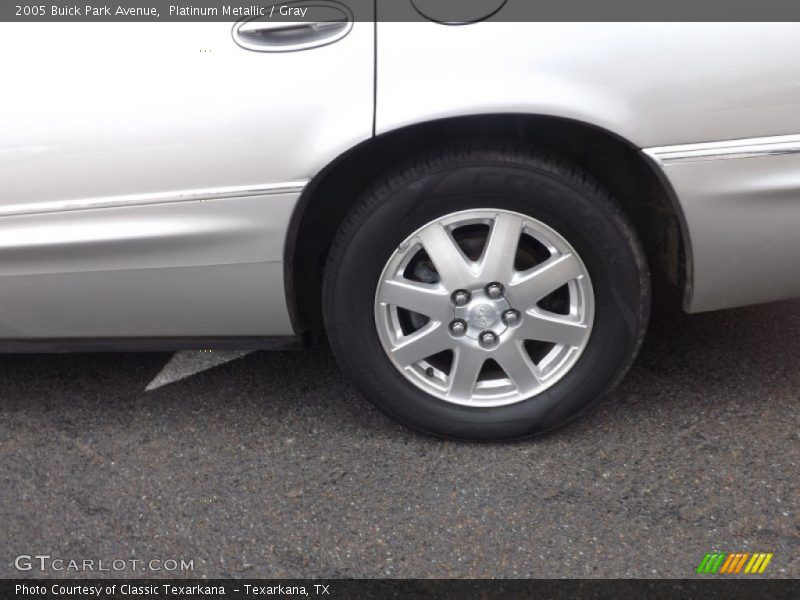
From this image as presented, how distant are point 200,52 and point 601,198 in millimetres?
1026

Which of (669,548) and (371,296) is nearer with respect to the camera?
(669,548)

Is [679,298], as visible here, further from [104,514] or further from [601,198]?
[104,514]

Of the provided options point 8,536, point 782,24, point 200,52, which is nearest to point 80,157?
point 200,52

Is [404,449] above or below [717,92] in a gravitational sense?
below

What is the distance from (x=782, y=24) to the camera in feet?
6.96

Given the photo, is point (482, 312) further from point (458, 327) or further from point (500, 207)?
point (500, 207)

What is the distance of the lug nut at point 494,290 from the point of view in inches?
96.1

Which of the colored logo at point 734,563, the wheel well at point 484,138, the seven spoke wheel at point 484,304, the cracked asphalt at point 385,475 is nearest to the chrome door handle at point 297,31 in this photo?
the wheel well at point 484,138

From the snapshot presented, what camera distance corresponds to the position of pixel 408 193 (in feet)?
7.70

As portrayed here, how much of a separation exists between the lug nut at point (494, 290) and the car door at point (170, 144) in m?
0.52

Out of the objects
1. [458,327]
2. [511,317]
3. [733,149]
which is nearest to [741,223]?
[733,149]

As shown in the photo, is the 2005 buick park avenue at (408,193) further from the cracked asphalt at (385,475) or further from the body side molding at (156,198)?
the cracked asphalt at (385,475)

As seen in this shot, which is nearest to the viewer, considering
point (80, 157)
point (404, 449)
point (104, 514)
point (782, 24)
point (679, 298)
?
point (782, 24)

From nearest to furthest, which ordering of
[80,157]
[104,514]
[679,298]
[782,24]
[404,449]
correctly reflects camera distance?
[782,24] → [80,157] → [104,514] → [404,449] → [679,298]
